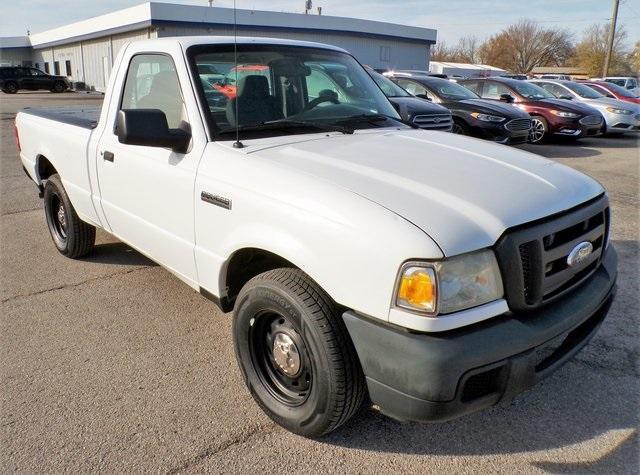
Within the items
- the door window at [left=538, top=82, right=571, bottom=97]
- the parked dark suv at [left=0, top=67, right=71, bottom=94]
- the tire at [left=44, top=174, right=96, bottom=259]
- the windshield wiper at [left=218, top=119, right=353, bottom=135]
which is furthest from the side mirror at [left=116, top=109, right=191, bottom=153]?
the parked dark suv at [left=0, top=67, right=71, bottom=94]

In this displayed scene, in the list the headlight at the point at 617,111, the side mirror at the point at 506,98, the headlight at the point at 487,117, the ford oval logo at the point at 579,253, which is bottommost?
the ford oval logo at the point at 579,253

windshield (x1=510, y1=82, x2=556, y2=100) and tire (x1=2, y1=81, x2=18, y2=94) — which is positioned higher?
windshield (x1=510, y1=82, x2=556, y2=100)

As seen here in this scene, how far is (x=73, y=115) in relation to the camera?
503 centimetres

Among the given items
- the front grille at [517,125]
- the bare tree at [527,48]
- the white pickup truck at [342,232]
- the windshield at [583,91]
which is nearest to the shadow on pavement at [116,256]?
the white pickup truck at [342,232]

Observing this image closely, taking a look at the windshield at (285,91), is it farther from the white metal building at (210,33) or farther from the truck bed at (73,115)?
the white metal building at (210,33)

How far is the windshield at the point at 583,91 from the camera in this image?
15.5 m

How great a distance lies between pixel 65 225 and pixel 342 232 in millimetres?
3705

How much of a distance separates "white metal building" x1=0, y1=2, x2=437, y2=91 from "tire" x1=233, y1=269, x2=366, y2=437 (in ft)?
86.8

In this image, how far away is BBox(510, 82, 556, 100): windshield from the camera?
13.4 m

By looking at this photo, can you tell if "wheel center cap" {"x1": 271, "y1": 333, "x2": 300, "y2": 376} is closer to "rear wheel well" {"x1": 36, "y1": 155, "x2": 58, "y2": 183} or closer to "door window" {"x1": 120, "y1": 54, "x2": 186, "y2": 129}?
"door window" {"x1": 120, "y1": 54, "x2": 186, "y2": 129}

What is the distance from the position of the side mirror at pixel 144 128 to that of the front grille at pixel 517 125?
9.07m

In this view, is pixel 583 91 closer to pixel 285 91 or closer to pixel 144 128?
pixel 285 91

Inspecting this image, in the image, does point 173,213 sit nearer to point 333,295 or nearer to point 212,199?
point 212,199

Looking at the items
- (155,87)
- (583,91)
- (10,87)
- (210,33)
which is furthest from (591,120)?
(10,87)
